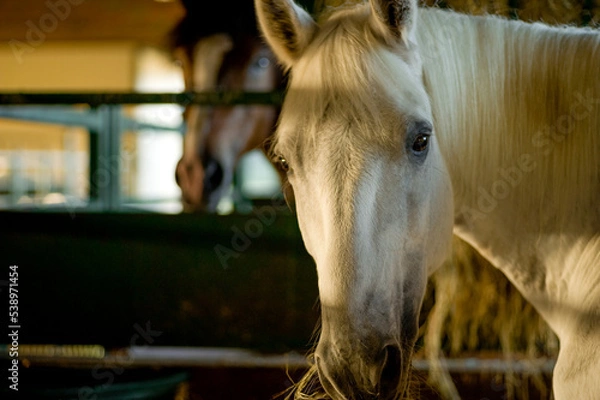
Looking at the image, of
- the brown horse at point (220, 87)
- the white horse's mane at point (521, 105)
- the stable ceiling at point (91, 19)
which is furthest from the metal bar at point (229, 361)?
the stable ceiling at point (91, 19)

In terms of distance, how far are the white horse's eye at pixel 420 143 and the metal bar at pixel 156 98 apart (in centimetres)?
100

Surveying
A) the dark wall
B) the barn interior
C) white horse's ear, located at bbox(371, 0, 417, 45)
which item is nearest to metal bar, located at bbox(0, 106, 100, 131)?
the barn interior

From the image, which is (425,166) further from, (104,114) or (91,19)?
(91,19)

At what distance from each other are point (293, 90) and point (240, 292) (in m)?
1.31

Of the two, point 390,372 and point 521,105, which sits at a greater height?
point 521,105

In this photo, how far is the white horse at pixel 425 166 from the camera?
117cm

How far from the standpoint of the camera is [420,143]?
1258 mm

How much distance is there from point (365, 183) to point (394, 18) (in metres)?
0.38

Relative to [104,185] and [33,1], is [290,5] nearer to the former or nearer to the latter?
[104,185]

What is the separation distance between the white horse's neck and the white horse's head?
11 cm

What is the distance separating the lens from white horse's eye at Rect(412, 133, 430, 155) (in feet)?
4.10

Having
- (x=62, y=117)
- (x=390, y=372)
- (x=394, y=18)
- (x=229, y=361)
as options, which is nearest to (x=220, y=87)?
(x=62, y=117)

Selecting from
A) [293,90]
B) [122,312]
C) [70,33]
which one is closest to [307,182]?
[293,90]

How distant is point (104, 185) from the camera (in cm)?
370
